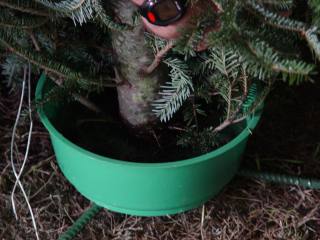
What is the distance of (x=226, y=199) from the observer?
99cm

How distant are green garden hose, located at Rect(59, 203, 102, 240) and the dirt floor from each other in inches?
0.7

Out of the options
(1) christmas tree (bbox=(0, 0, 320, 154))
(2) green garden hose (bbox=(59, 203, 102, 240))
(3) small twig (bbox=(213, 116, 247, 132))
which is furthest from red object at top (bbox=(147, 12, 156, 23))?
(2) green garden hose (bbox=(59, 203, 102, 240))

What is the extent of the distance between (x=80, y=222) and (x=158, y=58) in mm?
398

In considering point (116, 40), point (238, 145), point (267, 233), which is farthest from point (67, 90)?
Answer: point (267, 233)

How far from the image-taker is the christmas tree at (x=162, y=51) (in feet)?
1.61

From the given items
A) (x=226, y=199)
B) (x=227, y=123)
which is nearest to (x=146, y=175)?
(x=227, y=123)

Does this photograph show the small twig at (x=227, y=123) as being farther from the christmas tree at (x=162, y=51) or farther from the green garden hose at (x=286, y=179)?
the green garden hose at (x=286, y=179)

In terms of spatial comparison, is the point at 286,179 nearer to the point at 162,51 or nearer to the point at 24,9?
the point at 162,51

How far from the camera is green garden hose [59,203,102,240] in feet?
2.99

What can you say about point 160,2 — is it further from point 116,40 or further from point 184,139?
point 184,139

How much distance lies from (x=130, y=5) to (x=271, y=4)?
0.69ft

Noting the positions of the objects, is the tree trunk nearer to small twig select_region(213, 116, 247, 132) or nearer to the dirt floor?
small twig select_region(213, 116, 247, 132)

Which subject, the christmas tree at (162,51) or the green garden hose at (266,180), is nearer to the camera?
the christmas tree at (162,51)

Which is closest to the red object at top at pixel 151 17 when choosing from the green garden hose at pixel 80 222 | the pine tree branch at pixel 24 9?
the pine tree branch at pixel 24 9
